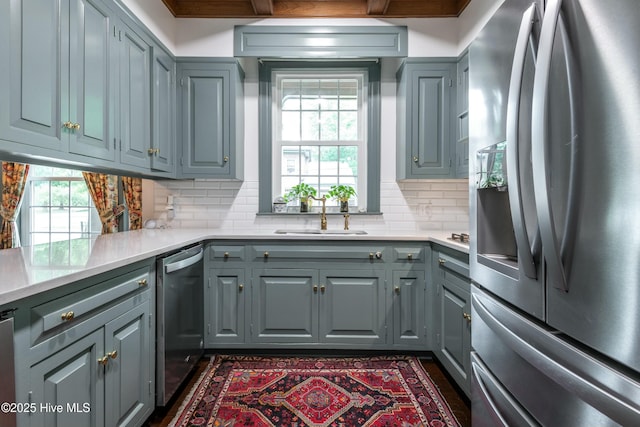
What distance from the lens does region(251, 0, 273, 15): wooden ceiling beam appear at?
104 inches

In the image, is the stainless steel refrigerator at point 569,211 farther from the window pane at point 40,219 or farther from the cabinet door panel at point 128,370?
the window pane at point 40,219

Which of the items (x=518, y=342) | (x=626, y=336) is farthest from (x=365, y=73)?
(x=626, y=336)

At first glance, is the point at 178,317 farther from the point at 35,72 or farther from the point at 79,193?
the point at 79,193

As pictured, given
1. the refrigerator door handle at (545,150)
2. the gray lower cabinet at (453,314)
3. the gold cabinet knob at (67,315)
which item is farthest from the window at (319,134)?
the refrigerator door handle at (545,150)

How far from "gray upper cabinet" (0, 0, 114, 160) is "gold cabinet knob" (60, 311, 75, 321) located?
2.37 feet

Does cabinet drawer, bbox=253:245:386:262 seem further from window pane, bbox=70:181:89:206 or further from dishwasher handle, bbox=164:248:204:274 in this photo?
window pane, bbox=70:181:89:206

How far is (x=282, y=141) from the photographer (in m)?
3.14

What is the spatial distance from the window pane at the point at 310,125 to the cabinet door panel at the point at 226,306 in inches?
56.6

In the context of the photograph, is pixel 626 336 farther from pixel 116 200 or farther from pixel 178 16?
pixel 178 16

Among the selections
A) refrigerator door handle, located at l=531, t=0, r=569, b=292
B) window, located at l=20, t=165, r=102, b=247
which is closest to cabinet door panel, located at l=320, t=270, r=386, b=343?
refrigerator door handle, located at l=531, t=0, r=569, b=292

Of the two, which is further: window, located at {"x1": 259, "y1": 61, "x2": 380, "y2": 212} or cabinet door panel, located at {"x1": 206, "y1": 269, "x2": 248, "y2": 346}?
window, located at {"x1": 259, "y1": 61, "x2": 380, "y2": 212}

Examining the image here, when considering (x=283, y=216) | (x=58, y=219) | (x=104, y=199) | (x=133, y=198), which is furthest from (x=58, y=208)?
(x=283, y=216)

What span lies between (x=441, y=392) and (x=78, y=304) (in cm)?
201

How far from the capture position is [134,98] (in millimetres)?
2156
